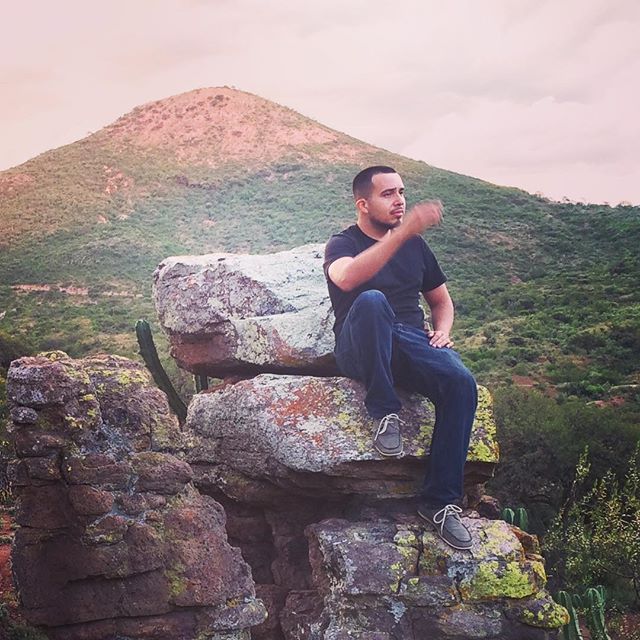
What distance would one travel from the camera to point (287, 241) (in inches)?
803

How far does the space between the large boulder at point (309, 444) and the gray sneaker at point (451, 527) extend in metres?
0.43

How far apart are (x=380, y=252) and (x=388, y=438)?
134 cm

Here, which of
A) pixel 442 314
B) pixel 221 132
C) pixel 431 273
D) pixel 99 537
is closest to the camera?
pixel 99 537

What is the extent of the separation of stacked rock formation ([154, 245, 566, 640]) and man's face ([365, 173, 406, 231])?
124 cm

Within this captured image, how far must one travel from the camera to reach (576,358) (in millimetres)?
18906

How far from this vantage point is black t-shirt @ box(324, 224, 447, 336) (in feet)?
18.5

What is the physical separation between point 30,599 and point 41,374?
1393 millimetres

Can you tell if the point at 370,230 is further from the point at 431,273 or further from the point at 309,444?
the point at 309,444

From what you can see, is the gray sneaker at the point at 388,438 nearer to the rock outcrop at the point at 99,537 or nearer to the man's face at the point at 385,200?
the rock outcrop at the point at 99,537

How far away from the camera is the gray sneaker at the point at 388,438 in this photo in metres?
5.30

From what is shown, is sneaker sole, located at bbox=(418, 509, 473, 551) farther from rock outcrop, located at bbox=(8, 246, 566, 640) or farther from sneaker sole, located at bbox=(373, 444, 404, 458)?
sneaker sole, located at bbox=(373, 444, 404, 458)

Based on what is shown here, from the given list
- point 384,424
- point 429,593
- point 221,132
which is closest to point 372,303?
point 384,424

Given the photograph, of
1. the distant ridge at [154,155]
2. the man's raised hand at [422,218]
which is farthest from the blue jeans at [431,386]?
the distant ridge at [154,155]

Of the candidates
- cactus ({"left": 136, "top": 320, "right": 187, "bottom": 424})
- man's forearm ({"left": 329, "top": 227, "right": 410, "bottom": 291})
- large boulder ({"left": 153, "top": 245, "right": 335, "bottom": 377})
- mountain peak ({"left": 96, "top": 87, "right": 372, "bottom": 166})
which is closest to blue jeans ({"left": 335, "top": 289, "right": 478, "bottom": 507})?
man's forearm ({"left": 329, "top": 227, "right": 410, "bottom": 291})
